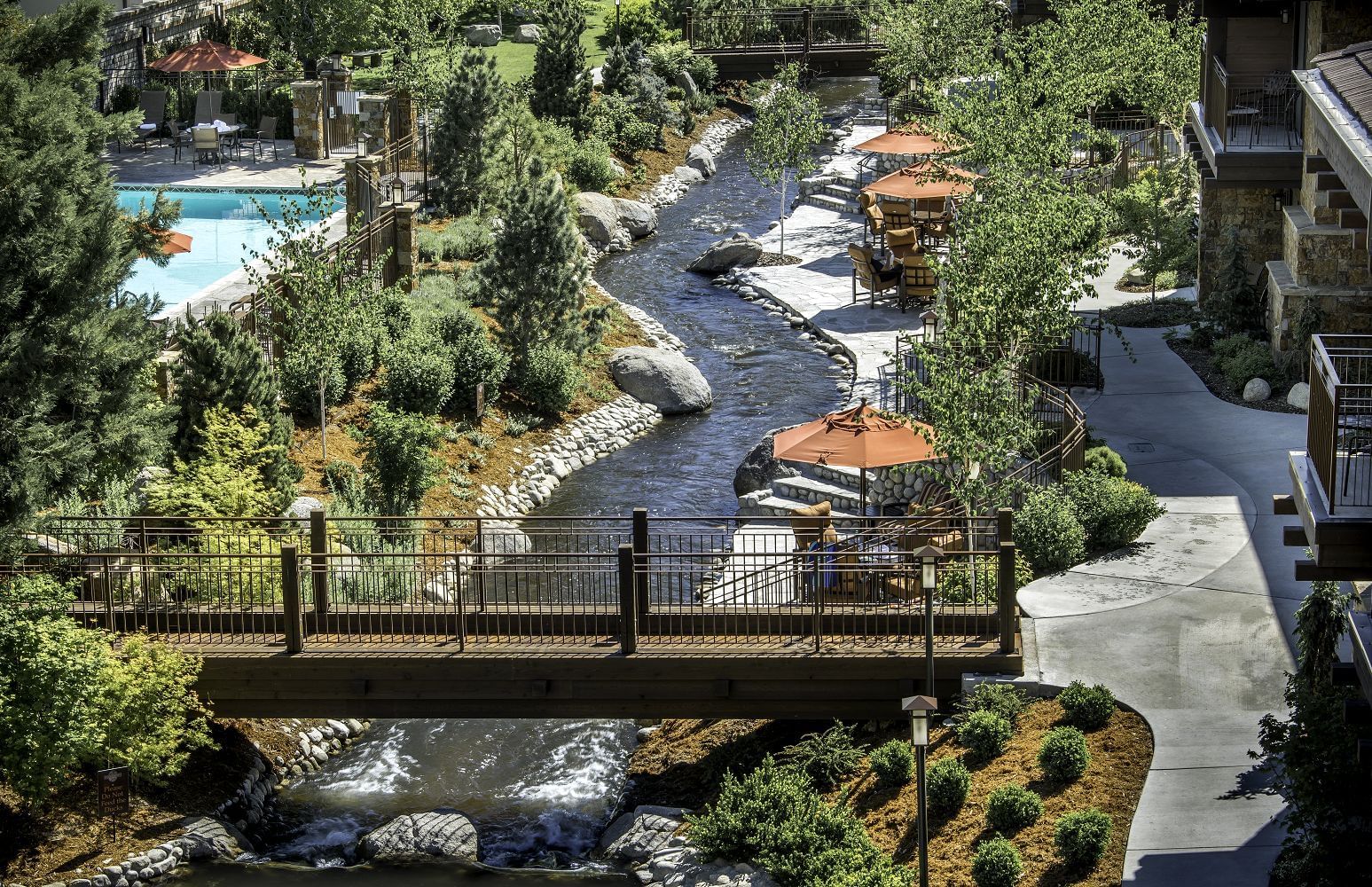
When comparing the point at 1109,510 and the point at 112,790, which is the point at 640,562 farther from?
the point at 1109,510

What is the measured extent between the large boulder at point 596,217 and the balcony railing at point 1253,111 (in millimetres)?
16072

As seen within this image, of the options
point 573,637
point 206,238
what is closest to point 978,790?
point 573,637

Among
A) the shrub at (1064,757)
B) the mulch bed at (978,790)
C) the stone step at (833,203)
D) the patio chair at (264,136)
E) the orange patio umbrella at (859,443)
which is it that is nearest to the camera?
the mulch bed at (978,790)

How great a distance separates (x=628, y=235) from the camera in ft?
136

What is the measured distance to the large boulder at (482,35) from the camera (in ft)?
185

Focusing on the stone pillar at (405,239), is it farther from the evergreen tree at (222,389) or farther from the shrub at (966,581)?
the shrub at (966,581)

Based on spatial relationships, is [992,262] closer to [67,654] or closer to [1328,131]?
[1328,131]

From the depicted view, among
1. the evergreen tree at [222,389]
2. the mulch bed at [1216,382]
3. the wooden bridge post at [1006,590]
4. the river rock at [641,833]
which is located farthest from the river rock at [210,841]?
the mulch bed at [1216,382]

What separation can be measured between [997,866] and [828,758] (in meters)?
2.77

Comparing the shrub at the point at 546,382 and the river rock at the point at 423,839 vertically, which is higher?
the shrub at the point at 546,382

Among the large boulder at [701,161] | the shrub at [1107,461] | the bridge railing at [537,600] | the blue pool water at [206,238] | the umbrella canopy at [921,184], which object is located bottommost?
the bridge railing at [537,600]

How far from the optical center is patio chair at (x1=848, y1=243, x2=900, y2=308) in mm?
33719

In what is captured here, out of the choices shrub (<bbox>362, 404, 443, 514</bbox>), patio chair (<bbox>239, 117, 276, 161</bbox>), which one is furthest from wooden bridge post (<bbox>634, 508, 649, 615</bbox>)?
patio chair (<bbox>239, 117, 276, 161</bbox>)

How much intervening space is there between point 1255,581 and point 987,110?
11415 millimetres
